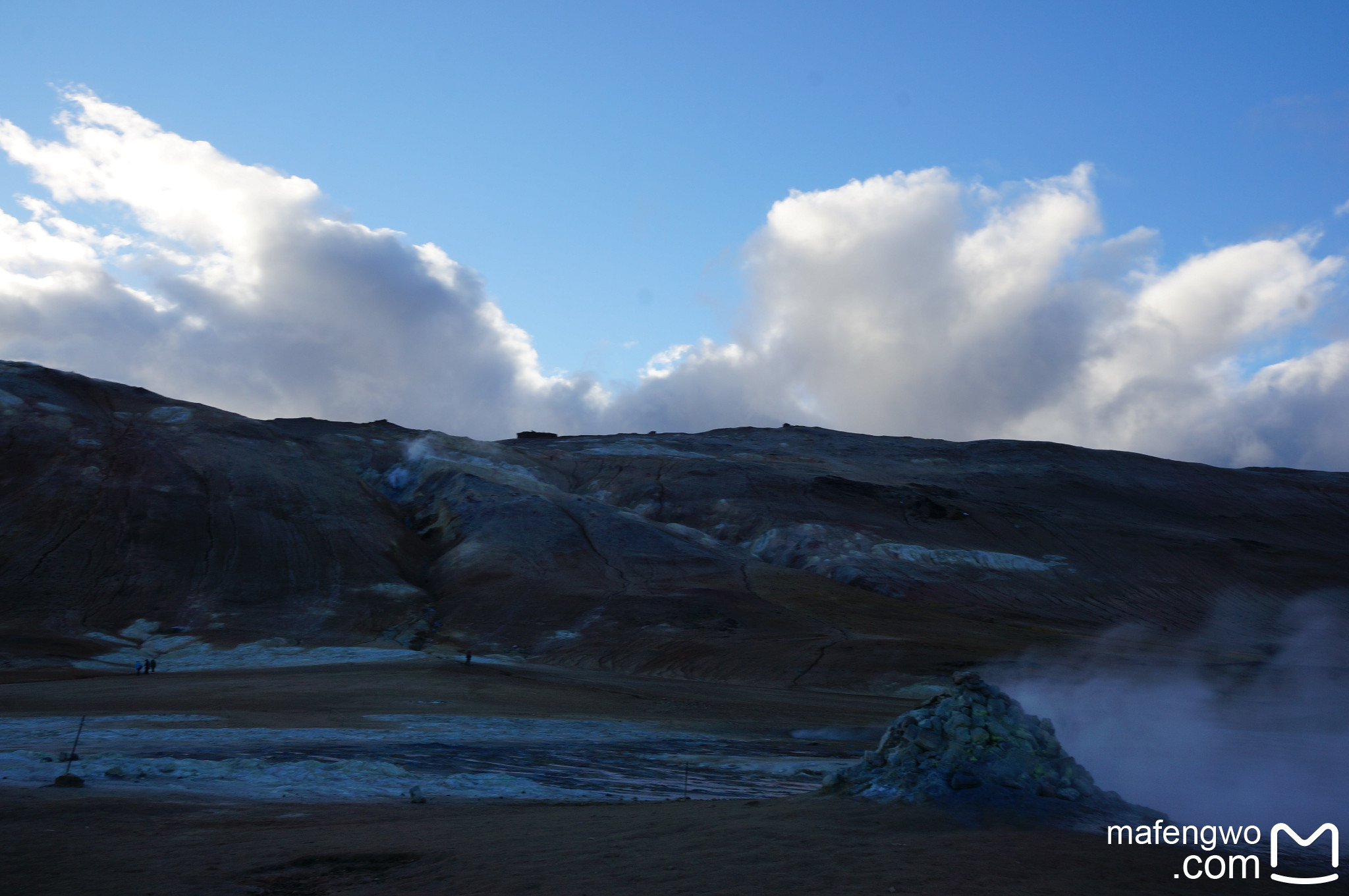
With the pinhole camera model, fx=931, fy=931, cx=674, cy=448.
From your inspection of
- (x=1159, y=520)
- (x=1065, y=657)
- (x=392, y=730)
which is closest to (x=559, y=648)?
(x=1065, y=657)

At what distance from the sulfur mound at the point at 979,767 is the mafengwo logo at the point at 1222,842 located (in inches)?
26.8

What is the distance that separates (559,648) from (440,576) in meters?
19.0

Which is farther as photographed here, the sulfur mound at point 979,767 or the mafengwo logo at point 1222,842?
the sulfur mound at point 979,767

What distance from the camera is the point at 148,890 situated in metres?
9.52

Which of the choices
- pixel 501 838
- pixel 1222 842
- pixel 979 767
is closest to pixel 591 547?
pixel 979 767

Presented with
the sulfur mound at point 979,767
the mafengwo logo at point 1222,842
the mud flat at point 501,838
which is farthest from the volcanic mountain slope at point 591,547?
the mafengwo logo at point 1222,842

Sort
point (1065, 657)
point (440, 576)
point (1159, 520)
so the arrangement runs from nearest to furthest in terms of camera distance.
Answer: point (1065, 657)
point (440, 576)
point (1159, 520)

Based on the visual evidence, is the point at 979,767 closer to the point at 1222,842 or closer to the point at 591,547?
the point at 1222,842

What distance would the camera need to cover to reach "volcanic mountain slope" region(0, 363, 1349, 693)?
197 ft

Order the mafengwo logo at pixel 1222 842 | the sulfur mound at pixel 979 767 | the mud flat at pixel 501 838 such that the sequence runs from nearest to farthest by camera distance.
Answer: the mud flat at pixel 501 838
the mafengwo logo at pixel 1222 842
the sulfur mound at pixel 979 767

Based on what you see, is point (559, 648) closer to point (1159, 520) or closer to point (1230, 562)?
point (1230, 562)

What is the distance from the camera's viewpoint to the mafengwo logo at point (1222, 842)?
34.5ft

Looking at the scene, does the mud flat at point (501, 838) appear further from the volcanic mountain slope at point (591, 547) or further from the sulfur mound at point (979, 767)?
the volcanic mountain slope at point (591, 547)

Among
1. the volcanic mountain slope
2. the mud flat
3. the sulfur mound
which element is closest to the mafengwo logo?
the mud flat
